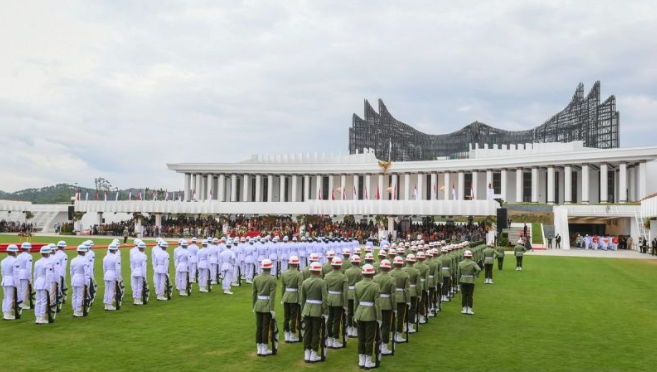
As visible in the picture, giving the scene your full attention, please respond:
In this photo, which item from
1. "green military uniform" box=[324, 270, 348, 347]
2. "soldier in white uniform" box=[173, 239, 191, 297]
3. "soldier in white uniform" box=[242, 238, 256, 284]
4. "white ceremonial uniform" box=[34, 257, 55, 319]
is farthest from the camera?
"soldier in white uniform" box=[242, 238, 256, 284]

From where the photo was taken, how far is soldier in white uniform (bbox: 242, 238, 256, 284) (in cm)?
2519

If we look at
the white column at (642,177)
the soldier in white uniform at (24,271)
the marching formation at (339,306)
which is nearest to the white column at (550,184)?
the white column at (642,177)

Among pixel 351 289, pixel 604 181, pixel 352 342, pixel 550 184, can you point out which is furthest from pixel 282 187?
pixel 352 342

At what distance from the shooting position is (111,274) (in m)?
17.4

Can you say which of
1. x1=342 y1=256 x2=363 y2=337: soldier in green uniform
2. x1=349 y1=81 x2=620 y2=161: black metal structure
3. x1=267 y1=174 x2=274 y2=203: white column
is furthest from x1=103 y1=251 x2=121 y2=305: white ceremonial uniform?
x1=267 y1=174 x2=274 y2=203: white column

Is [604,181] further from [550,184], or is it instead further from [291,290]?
[291,290]

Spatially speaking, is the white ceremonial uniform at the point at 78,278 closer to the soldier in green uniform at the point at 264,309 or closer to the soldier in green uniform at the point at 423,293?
the soldier in green uniform at the point at 264,309

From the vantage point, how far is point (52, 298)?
52.9ft

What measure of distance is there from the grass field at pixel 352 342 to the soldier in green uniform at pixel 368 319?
408 mm

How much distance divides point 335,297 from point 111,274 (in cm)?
826

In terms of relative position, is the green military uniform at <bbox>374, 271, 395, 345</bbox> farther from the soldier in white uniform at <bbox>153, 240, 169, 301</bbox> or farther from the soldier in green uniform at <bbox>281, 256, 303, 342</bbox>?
the soldier in white uniform at <bbox>153, 240, 169, 301</bbox>

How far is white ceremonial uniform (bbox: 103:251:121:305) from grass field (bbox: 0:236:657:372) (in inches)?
24.1

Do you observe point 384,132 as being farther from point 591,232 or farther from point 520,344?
point 520,344

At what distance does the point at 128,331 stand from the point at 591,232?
2642 inches
